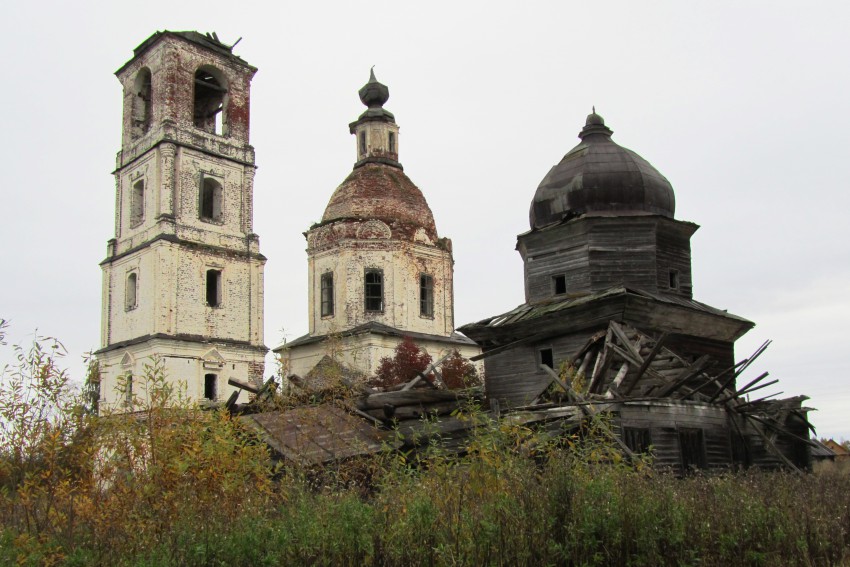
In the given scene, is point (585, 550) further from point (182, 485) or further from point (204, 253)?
point (204, 253)

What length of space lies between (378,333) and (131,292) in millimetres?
9108

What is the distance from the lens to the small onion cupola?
35125mm

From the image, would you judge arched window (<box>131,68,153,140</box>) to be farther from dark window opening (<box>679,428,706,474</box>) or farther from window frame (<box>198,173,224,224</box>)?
dark window opening (<box>679,428,706,474</box>)

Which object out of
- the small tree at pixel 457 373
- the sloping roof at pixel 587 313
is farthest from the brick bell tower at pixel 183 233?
the sloping roof at pixel 587 313

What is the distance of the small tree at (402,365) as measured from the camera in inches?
1093

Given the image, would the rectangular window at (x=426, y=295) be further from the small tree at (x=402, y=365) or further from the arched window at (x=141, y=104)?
the arched window at (x=141, y=104)

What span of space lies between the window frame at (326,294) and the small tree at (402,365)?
370 centimetres

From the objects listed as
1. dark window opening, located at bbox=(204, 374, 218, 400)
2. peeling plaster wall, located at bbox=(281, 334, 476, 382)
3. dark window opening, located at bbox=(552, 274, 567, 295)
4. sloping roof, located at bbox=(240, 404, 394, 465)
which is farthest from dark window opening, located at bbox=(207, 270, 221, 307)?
sloping roof, located at bbox=(240, 404, 394, 465)

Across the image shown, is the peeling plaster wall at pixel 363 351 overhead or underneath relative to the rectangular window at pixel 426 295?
underneath

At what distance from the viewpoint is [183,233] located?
98.2ft

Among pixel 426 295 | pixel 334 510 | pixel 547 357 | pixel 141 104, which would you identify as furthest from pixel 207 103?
pixel 334 510

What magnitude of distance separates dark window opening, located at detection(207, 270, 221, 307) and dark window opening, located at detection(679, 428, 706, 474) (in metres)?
19.6

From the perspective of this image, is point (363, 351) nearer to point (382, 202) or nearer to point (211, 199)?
point (382, 202)

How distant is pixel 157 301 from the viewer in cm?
2878
